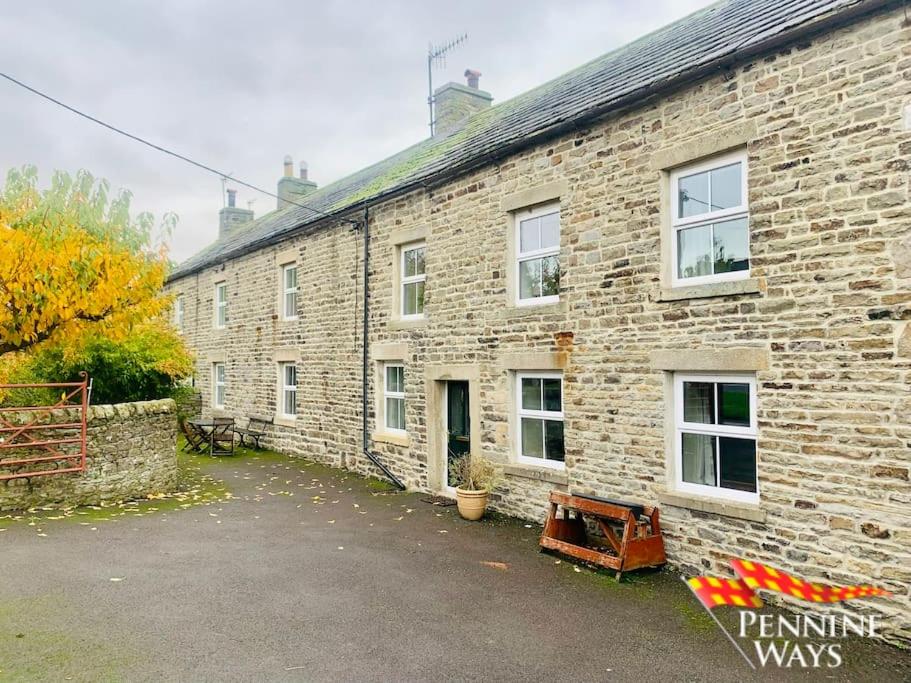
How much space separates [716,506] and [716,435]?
0.76 metres

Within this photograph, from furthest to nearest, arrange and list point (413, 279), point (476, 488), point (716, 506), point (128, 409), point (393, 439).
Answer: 1. point (393, 439)
2. point (413, 279)
3. point (128, 409)
4. point (476, 488)
5. point (716, 506)

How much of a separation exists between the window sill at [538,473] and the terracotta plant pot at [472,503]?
0.53 metres

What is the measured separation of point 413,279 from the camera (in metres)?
11.3

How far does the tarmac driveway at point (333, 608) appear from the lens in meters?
4.61

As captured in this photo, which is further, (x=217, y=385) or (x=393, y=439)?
(x=217, y=385)

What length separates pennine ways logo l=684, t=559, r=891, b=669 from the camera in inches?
192

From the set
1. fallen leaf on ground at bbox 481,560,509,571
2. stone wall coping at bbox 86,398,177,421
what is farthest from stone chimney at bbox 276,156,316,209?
fallen leaf on ground at bbox 481,560,509,571

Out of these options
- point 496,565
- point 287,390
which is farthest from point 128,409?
point 496,565

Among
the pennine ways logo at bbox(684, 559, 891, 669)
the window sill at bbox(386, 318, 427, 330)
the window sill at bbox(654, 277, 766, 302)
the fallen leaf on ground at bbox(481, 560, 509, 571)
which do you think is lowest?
the fallen leaf on ground at bbox(481, 560, 509, 571)

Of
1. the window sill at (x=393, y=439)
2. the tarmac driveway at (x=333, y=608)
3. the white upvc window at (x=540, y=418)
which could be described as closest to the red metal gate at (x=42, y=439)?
the tarmac driveway at (x=333, y=608)

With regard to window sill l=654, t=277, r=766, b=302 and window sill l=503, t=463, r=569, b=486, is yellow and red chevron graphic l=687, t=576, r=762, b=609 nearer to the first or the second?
window sill l=503, t=463, r=569, b=486

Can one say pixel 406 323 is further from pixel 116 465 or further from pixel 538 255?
pixel 116 465

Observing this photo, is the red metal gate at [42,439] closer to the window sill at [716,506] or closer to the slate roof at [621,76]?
the slate roof at [621,76]

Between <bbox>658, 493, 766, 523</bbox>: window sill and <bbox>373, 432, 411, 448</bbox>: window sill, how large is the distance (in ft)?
17.7
